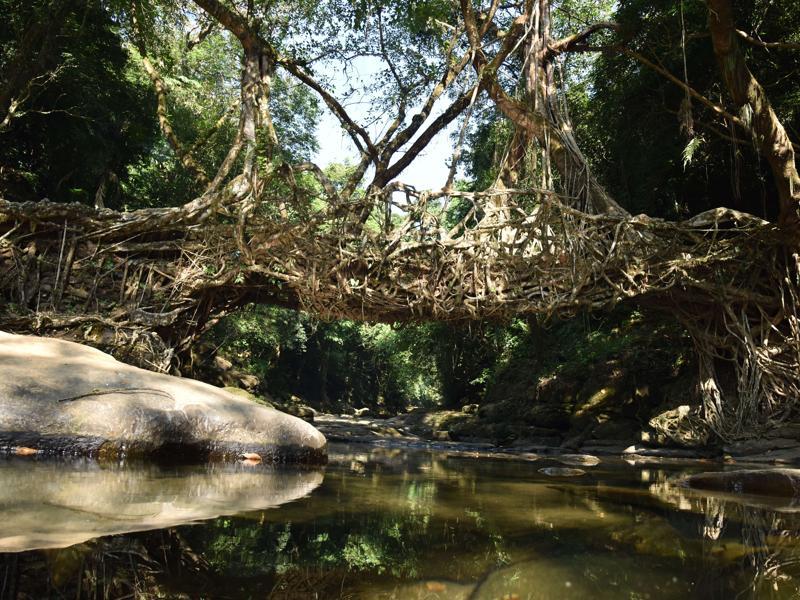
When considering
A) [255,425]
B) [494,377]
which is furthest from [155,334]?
[494,377]

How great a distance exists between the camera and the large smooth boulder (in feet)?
12.0

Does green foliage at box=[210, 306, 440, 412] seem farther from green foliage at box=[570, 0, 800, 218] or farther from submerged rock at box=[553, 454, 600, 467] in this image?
submerged rock at box=[553, 454, 600, 467]

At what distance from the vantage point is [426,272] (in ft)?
23.6

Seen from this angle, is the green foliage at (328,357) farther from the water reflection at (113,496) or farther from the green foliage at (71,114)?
the water reflection at (113,496)

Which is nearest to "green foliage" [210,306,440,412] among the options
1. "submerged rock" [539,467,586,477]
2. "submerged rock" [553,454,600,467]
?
"submerged rock" [553,454,600,467]

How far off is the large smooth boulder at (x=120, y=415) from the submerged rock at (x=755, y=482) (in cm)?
318

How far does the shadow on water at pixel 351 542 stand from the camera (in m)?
1.63

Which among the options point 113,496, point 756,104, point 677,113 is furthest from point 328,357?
point 113,496

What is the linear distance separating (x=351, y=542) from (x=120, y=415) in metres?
2.34

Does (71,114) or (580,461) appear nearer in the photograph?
(580,461)

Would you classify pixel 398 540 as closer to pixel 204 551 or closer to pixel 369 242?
pixel 204 551

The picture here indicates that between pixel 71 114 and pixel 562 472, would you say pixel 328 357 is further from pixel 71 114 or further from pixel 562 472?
pixel 562 472

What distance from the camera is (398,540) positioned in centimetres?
229

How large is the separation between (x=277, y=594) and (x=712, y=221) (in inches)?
248
